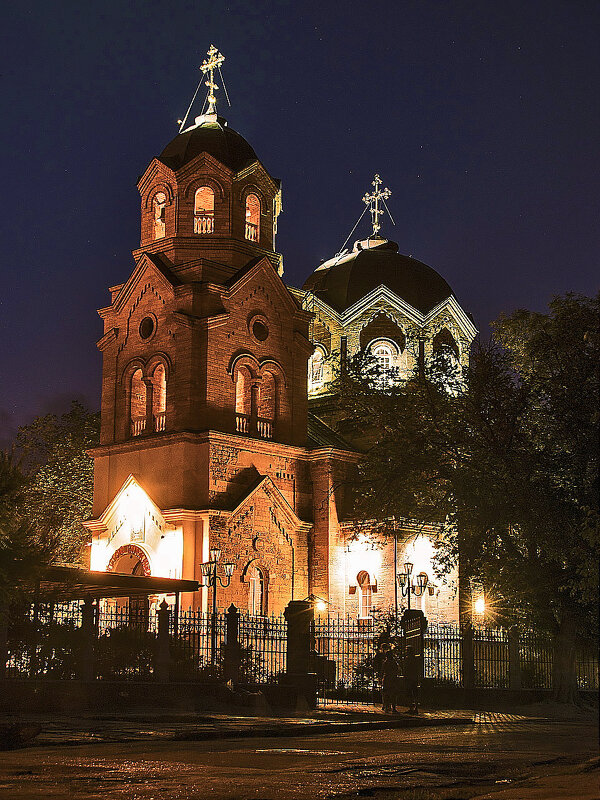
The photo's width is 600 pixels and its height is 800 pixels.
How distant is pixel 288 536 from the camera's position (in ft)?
117

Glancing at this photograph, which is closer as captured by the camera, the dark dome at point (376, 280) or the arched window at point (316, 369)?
the arched window at point (316, 369)

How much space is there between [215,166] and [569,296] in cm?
1434

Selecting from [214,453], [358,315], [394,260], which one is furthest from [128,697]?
[394,260]

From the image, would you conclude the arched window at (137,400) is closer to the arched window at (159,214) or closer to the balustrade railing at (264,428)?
the balustrade railing at (264,428)

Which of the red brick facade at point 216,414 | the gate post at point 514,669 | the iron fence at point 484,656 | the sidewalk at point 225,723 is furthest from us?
the red brick facade at point 216,414

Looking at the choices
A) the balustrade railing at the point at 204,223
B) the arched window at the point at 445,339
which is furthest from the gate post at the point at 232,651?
the arched window at the point at 445,339

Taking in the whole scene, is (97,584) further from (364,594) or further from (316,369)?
(316,369)

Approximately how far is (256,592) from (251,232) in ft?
42.0

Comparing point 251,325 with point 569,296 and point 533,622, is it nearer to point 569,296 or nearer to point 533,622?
point 569,296

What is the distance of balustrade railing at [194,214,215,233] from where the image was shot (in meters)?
37.8

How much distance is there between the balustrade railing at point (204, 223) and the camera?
37.8 meters

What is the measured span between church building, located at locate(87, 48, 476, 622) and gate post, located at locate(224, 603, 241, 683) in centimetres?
794

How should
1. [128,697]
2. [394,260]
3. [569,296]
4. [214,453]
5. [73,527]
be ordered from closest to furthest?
[128,697] < [569,296] < [214,453] < [73,527] < [394,260]

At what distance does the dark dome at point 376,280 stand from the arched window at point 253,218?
6.69 m
